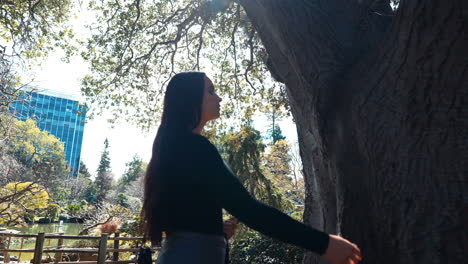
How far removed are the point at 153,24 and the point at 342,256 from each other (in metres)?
8.83

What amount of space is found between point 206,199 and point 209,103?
21.6 inches

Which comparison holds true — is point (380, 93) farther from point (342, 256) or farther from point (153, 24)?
point (153, 24)

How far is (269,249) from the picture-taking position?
695cm

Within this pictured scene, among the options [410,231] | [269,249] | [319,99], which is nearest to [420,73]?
[319,99]

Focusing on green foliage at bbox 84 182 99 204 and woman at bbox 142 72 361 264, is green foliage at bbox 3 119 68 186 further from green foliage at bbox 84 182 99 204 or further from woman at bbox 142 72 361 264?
woman at bbox 142 72 361 264

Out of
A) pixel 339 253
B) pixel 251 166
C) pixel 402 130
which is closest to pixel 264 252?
pixel 402 130

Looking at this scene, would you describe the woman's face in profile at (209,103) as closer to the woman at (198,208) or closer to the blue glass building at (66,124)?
the woman at (198,208)

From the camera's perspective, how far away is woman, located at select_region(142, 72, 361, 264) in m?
1.24

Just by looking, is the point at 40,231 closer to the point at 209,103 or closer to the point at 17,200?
the point at 17,200

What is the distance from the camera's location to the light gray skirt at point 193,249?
1.31 meters

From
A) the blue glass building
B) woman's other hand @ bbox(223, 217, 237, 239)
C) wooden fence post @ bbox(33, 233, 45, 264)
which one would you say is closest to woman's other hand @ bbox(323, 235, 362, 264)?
woman's other hand @ bbox(223, 217, 237, 239)

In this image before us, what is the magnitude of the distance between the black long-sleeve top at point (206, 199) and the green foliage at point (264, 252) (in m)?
5.75

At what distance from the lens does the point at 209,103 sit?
1725 mm

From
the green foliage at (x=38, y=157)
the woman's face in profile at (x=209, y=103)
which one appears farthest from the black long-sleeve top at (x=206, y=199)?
the green foliage at (x=38, y=157)
